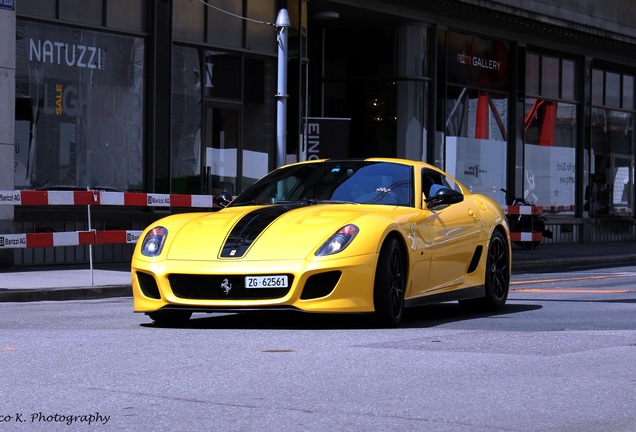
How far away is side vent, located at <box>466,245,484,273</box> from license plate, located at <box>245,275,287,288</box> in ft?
8.51

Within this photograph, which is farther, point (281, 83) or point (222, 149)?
point (222, 149)

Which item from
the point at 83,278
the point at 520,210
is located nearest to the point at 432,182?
the point at 83,278

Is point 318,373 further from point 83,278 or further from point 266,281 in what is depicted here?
point 83,278

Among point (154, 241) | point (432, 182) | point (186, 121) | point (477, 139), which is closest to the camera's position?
point (154, 241)

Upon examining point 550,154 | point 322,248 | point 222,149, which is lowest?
point 322,248

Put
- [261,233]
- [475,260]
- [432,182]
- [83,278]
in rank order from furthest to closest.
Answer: [83,278]
[475,260]
[432,182]
[261,233]

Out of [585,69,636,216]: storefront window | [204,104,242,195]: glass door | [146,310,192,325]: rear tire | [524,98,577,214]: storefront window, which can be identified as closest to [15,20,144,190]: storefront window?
[204,104,242,195]: glass door

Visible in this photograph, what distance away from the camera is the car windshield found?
35.6 feet

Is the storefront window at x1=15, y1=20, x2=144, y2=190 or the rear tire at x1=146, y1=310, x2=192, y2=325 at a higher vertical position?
the storefront window at x1=15, y1=20, x2=144, y2=190

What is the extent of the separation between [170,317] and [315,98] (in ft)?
64.3

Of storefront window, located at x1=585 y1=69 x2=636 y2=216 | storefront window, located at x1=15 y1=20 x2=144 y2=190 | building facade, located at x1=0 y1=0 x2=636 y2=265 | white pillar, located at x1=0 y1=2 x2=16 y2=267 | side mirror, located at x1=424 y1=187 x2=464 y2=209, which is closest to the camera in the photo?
side mirror, located at x1=424 y1=187 x2=464 y2=209

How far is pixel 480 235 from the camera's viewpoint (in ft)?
38.5

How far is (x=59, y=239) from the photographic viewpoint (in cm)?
1559

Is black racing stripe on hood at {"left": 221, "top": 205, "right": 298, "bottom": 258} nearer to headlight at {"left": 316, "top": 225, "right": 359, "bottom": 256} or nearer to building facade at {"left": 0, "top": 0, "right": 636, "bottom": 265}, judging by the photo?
headlight at {"left": 316, "top": 225, "right": 359, "bottom": 256}
